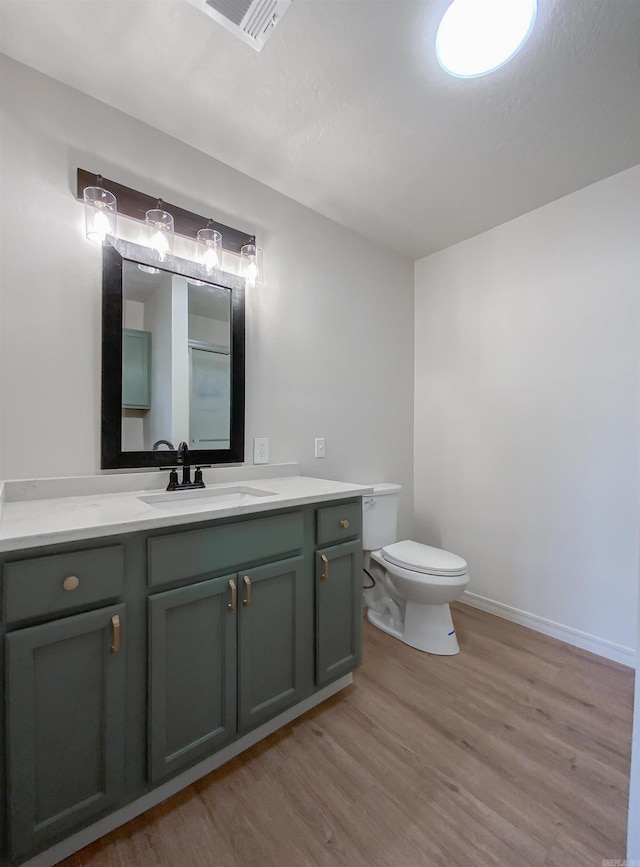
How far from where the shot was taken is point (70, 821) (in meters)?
0.93

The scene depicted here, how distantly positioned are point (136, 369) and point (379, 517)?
1530mm

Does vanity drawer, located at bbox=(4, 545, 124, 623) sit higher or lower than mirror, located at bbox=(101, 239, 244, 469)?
lower

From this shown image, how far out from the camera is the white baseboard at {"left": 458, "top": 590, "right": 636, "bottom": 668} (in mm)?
1846

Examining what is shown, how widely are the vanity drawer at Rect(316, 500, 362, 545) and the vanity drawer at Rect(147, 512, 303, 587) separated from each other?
0.34 ft

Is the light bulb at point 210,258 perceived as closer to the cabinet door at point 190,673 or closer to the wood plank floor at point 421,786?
the cabinet door at point 190,673

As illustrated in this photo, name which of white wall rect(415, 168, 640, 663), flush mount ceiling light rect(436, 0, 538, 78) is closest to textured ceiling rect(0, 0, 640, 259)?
flush mount ceiling light rect(436, 0, 538, 78)

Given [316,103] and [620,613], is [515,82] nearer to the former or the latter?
[316,103]

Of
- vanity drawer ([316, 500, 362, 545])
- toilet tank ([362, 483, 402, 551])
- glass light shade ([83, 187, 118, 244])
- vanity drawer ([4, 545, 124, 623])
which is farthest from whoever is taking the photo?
toilet tank ([362, 483, 402, 551])

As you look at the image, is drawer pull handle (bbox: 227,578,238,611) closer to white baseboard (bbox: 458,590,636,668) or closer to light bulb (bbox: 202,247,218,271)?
light bulb (bbox: 202,247,218,271)

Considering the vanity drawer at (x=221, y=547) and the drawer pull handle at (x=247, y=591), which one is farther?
the drawer pull handle at (x=247, y=591)

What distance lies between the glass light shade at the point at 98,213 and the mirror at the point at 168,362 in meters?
0.05

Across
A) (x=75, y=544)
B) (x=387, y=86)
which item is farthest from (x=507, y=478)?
(x=75, y=544)

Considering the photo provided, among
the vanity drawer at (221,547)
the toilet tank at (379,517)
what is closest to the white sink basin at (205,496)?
the vanity drawer at (221,547)

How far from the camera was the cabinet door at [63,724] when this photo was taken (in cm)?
86
